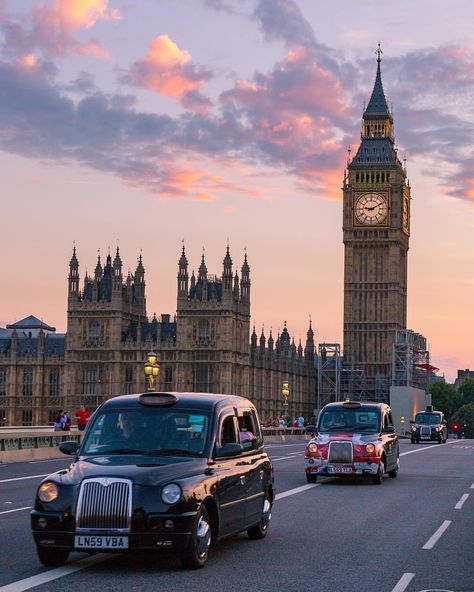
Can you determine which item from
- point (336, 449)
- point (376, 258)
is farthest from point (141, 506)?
point (376, 258)

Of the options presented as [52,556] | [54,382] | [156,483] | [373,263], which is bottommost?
[52,556]

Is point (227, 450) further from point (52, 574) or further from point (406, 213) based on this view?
point (406, 213)

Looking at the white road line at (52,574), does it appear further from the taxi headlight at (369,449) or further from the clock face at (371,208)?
the clock face at (371,208)

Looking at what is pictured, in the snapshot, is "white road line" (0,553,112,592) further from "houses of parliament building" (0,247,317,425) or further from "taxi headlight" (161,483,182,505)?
"houses of parliament building" (0,247,317,425)

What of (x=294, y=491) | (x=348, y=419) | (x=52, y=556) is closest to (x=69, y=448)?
(x=52, y=556)

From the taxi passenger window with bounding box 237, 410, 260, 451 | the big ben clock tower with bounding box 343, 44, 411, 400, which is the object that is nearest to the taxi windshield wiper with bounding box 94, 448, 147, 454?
the taxi passenger window with bounding box 237, 410, 260, 451

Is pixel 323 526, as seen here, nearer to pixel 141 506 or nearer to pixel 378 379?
pixel 141 506

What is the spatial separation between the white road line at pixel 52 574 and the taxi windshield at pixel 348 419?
12876mm

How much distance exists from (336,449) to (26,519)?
884cm

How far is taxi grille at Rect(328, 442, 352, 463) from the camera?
24016 mm

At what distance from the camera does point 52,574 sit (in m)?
11.4

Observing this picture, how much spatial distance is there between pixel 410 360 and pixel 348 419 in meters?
116

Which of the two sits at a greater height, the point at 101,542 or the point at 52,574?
the point at 101,542

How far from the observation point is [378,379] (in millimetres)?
141375
